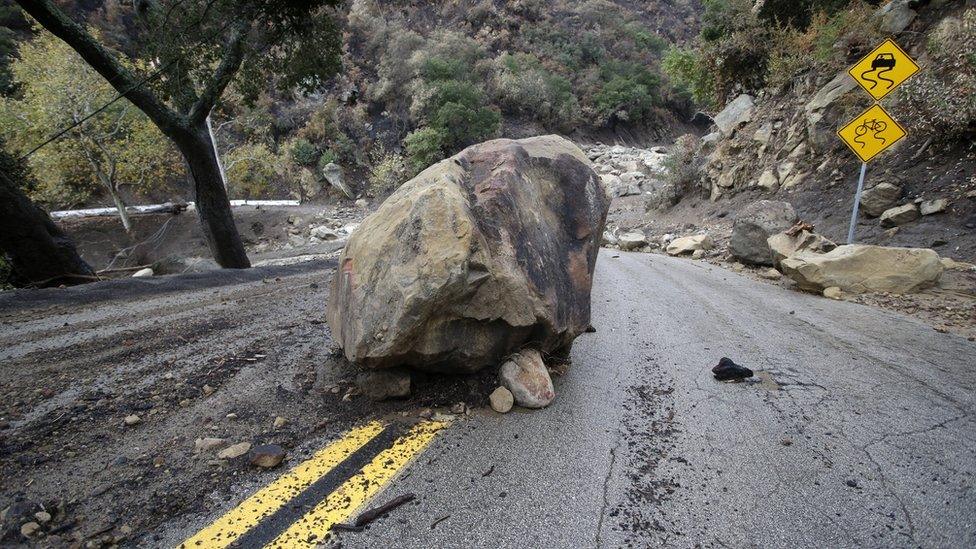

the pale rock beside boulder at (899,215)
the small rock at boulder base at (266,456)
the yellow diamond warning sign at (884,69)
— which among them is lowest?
the small rock at boulder base at (266,456)

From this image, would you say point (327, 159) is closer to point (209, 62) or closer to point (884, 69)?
point (209, 62)

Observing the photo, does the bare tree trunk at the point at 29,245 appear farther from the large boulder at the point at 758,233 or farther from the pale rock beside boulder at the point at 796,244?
the large boulder at the point at 758,233

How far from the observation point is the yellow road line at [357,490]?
1.37 meters

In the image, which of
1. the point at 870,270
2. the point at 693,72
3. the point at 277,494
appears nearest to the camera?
the point at 277,494

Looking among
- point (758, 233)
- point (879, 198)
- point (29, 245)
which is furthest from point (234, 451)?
point (879, 198)

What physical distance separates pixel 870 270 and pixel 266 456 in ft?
18.8

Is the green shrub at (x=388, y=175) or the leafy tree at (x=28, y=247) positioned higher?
the green shrub at (x=388, y=175)

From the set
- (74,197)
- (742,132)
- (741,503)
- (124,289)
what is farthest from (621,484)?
(74,197)

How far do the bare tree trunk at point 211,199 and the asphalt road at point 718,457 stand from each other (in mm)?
6975

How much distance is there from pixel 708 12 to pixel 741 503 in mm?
16250

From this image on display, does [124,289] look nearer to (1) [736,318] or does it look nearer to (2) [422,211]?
(2) [422,211]

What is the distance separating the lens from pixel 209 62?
278 inches

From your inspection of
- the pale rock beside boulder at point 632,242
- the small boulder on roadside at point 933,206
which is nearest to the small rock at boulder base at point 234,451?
the small boulder on roadside at point 933,206

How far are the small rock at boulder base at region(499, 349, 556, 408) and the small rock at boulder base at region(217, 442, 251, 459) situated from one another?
1172 mm
